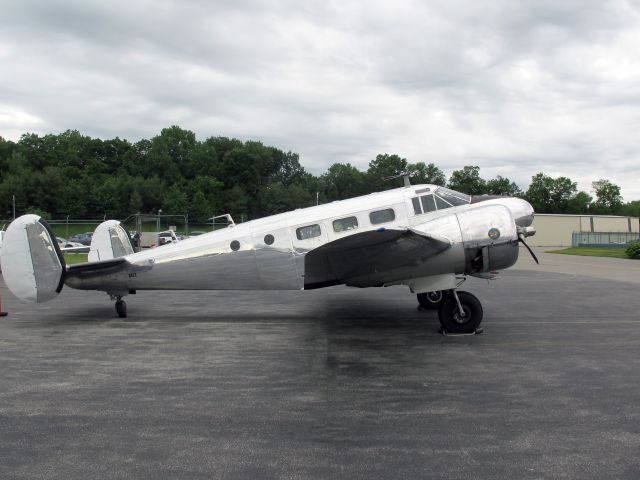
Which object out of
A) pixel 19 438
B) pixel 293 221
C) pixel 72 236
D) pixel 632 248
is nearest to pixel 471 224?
pixel 293 221

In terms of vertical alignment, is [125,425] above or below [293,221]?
below

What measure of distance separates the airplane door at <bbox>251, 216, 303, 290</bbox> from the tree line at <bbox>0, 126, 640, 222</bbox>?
178 ft

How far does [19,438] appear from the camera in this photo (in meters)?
4.85

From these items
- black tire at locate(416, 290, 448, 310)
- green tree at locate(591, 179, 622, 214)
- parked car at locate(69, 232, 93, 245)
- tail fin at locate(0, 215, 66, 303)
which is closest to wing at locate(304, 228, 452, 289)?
black tire at locate(416, 290, 448, 310)

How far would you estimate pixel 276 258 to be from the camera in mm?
10773

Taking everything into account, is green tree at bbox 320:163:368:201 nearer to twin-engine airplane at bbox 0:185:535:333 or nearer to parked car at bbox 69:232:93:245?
parked car at bbox 69:232:93:245

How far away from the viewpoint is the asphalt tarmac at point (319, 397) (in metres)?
4.30

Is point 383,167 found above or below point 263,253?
above

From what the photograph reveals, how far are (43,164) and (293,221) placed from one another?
10250cm

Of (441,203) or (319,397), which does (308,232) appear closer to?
(441,203)

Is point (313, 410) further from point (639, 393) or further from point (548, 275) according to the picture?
point (548, 275)

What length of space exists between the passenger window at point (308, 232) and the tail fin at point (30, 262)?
5035 millimetres

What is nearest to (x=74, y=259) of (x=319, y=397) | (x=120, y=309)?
(x=120, y=309)

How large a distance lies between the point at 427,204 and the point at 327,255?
275 cm
